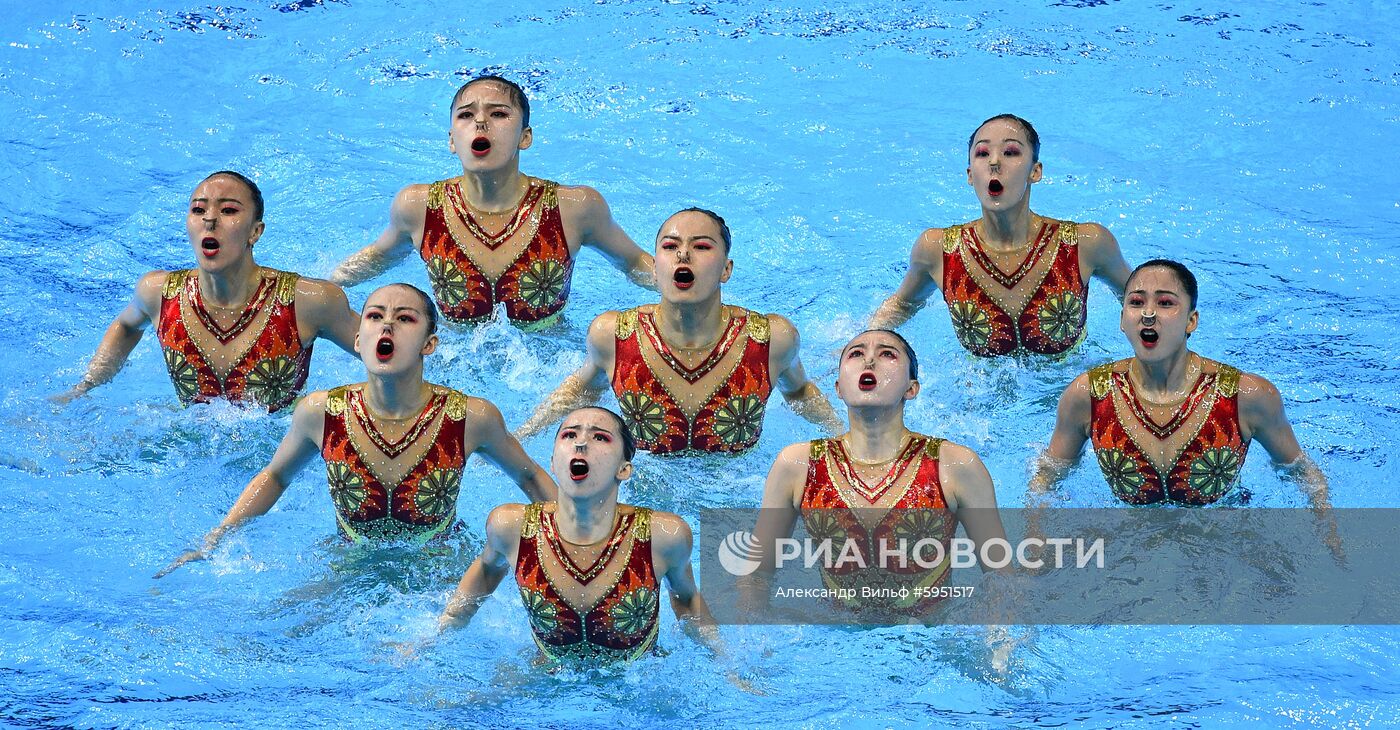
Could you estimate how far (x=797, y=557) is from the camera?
18.4 ft

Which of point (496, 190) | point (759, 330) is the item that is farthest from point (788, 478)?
point (496, 190)

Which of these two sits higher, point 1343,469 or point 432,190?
point 432,190

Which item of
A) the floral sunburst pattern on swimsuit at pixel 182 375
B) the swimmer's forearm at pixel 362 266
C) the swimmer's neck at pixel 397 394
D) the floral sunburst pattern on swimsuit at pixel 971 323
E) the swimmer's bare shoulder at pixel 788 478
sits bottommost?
the swimmer's bare shoulder at pixel 788 478

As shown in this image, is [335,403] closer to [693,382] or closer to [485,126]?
[693,382]

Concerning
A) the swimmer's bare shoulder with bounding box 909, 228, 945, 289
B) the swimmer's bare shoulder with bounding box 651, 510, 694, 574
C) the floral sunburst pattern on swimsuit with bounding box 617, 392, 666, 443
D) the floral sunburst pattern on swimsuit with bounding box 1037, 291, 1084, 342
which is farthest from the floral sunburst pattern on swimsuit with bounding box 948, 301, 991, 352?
the swimmer's bare shoulder with bounding box 651, 510, 694, 574

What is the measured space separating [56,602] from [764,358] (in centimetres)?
286

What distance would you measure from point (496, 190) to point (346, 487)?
1.83 meters

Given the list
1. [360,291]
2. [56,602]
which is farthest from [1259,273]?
[56,602]

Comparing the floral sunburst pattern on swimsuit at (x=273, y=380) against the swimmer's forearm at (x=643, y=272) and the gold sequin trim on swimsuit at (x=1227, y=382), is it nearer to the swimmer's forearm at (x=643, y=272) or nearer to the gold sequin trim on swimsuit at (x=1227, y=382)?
the swimmer's forearm at (x=643, y=272)

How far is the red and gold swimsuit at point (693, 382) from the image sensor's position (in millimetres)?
6352

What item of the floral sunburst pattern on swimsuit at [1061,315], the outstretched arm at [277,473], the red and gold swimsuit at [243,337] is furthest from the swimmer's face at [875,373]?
the red and gold swimsuit at [243,337]

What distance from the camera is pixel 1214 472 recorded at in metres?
5.96

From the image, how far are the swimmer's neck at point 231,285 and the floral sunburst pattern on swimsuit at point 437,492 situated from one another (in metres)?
1.32

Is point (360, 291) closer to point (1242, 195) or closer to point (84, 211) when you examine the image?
point (84, 211)
